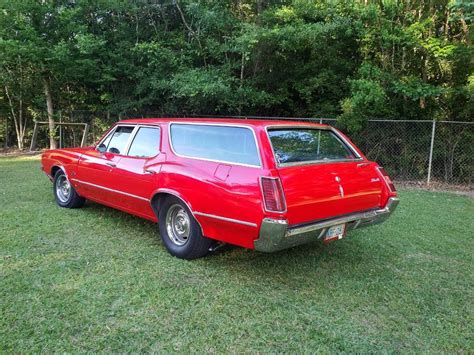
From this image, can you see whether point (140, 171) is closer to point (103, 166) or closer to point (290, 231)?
point (103, 166)

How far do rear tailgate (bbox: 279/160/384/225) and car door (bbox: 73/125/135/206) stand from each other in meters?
2.57

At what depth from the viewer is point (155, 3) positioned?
12859 millimetres

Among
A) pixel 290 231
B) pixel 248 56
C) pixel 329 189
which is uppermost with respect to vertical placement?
pixel 248 56

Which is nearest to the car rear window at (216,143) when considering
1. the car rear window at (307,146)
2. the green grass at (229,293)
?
the car rear window at (307,146)

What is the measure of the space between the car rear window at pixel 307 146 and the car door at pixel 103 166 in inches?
87.3

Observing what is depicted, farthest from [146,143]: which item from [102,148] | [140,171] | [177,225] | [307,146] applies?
[307,146]

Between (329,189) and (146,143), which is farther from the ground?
(146,143)

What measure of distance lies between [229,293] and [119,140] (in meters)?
Answer: 2.88

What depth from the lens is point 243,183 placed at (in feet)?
11.3

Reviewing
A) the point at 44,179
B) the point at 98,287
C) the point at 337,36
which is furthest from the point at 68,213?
the point at 337,36

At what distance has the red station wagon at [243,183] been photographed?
133 inches

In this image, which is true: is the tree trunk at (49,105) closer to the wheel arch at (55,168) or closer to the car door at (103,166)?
the wheel arch at (55,168)

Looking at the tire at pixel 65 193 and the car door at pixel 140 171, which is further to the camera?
the tire at pixel 65 193

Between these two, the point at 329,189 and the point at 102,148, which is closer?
the point at 329,189
